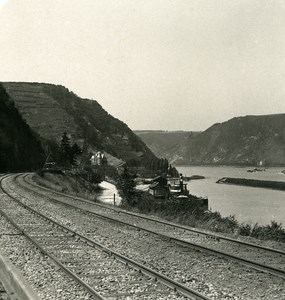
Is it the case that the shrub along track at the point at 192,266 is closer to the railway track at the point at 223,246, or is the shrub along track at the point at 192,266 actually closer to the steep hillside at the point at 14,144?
the railway track at the point at 223,246

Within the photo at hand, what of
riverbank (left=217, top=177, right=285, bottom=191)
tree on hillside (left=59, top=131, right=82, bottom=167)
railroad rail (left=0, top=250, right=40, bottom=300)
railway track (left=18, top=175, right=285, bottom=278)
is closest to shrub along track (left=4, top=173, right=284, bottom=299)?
railway track (left=18, top=175, right=285, bottom=278)

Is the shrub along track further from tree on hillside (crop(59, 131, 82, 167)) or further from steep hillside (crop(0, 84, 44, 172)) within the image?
tree on hillside (crop(59, 131, 82, 167))

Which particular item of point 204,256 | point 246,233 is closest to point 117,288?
point 204,256

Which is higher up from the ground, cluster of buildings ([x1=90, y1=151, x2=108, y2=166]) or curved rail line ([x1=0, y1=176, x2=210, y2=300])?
curved rail line ([x1=0, y1=176, x2=210, y2=300])

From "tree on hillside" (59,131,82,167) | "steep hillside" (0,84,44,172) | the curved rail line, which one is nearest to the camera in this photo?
the curved rail line

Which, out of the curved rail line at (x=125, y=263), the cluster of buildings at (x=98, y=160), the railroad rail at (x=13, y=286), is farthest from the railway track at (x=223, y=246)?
the cluster of buildings at (x=98, y=160)

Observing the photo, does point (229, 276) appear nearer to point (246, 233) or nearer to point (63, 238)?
point (63, 238)

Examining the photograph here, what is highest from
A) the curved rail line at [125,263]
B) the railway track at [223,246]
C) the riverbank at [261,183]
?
the curved rail line at [125,263]

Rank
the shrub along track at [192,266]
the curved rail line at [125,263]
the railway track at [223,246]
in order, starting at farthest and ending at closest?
the railway track at [223,246] < the shrub along track at [192,266] < the curved rail line at [125,263]
